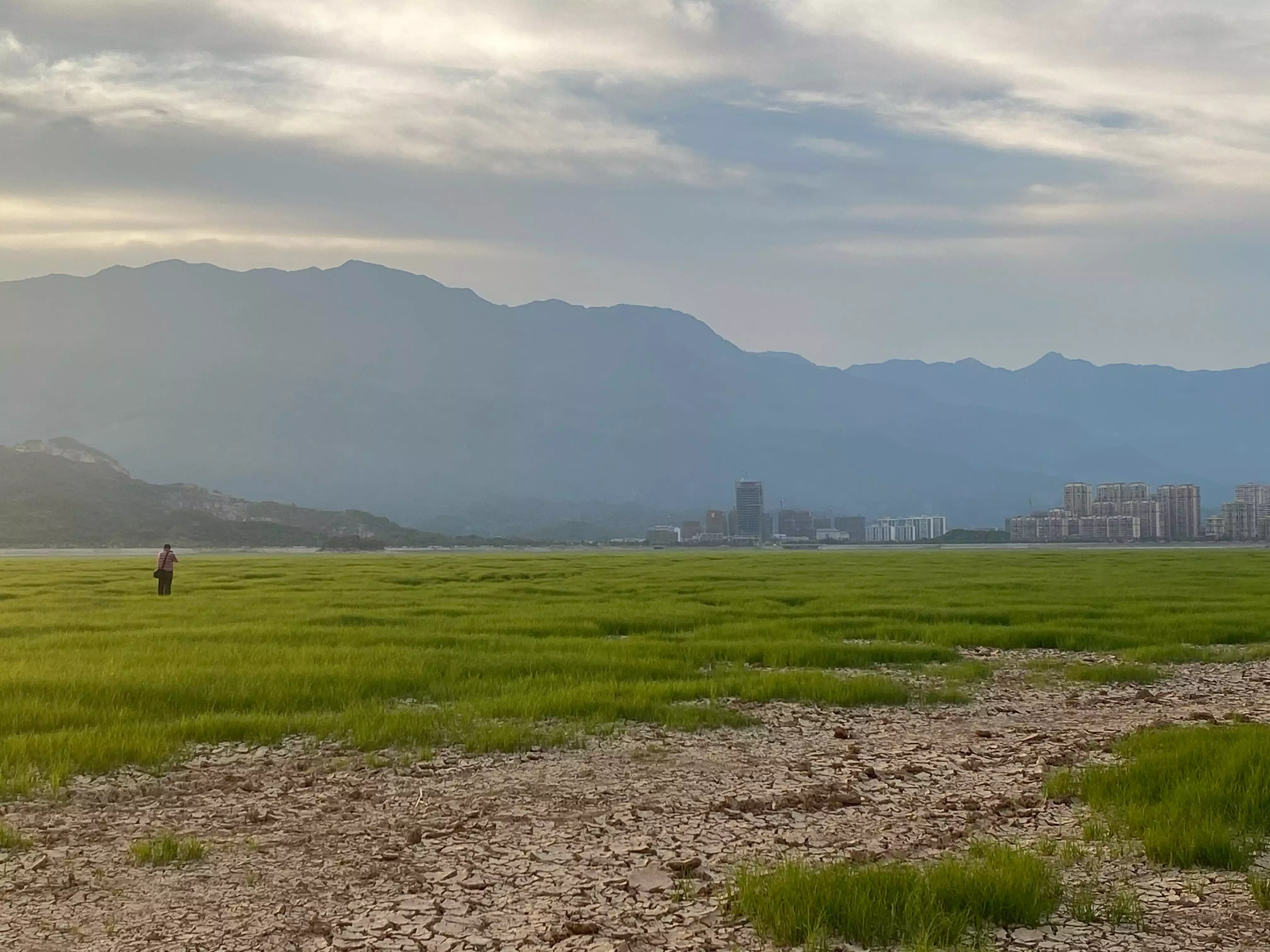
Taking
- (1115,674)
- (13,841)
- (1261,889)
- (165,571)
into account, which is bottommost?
(1115,674)

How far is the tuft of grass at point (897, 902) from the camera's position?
7.40 meters

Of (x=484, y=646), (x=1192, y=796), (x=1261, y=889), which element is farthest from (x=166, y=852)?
(x=484, y=646)

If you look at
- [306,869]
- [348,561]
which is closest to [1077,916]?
[306,869]

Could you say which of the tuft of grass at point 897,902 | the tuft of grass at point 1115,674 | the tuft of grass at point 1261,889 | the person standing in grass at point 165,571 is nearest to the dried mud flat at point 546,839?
the tuft of grass at point 1261,889

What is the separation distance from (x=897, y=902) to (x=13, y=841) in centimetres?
778

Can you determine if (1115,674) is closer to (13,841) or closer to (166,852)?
(166,852)

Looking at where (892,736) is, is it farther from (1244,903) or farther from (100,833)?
(100,833)

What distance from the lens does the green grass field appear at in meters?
14.9

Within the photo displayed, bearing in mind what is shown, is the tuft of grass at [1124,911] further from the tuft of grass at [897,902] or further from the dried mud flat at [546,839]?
the tuft of grass at [897,902]

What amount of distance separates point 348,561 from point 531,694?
8150 centimetres

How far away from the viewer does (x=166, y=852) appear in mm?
9273

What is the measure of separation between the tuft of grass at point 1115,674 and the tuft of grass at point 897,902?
1334cm

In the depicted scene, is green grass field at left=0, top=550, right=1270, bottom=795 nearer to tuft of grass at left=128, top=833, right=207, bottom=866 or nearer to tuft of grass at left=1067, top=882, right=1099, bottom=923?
tuft of grass at left=128, top=833, right=207, bottom=866

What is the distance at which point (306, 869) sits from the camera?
903 centimetres
